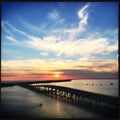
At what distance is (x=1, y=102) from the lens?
569 centimetres

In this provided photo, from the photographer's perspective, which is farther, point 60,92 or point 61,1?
point 60,92

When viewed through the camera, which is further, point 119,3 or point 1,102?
point 1,102

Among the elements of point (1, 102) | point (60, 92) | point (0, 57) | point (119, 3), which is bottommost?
point (60, 92)

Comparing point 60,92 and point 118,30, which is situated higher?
point 118,30

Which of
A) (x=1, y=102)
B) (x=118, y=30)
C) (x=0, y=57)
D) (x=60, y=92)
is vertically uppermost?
(x=118, y=30)

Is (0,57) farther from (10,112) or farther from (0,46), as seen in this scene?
(10,112)

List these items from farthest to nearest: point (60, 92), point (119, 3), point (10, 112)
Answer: point (60, 92) < point (10, 112) < point (119, 3)

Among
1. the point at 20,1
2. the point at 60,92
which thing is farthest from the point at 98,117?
the point at 60,92

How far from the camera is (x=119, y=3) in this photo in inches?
209

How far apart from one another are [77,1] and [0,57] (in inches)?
81.8

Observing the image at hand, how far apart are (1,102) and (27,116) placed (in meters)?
0.68

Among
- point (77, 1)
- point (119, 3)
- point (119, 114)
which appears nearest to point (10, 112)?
point (119, 114)

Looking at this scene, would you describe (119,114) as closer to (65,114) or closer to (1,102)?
(65,114)

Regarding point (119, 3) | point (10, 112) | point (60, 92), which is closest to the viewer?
point (119, 3)
